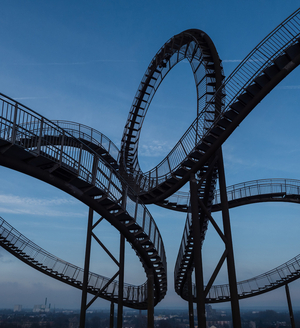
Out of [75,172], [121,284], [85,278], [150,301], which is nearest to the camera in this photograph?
[75,172]

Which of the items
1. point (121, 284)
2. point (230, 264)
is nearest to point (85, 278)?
point (121, 284)

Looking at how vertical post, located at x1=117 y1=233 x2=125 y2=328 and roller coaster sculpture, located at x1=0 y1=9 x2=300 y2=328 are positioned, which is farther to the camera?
vertical post, located at x1=117 y1=233 x2=125 y2=328

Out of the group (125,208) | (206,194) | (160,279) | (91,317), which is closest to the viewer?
(125,208)

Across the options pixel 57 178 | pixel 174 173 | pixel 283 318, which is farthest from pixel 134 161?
pixel 283 318

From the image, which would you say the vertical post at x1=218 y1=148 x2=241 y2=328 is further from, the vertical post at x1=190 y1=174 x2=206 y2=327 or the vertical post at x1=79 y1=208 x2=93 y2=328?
the vertical post at x1=79 y1=208 x2=93 y2=328

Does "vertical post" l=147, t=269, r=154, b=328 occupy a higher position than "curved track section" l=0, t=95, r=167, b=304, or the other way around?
"curved track section" l=0, t=95, r=167, b=304

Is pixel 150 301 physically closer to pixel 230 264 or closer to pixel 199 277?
pixel 199 277

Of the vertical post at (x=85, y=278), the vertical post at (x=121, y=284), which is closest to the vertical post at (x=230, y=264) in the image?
the vertical post at (x=121, y=284)

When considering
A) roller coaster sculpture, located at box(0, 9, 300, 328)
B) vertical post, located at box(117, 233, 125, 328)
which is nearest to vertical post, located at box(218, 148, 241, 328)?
roller coaster sculpture, located at box(0, 9, 300, 328)

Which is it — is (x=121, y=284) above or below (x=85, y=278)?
below

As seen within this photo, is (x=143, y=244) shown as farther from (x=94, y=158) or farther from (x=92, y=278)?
(x=92, y=278)

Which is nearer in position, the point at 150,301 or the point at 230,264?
the point at 230,264
